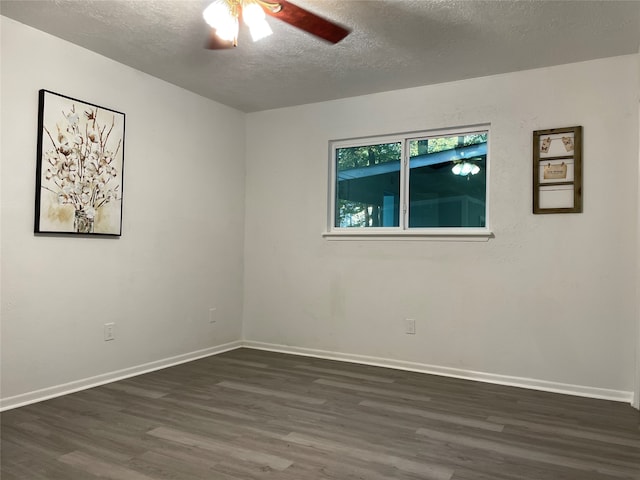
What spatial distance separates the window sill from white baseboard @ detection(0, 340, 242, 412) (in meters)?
1.52

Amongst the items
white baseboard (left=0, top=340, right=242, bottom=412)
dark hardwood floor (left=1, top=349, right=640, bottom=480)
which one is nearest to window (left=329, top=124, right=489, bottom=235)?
dark hardwood floor (left=1, top=349, right=640, bottom=480)

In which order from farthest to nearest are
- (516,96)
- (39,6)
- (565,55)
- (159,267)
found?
(159,267) → (516,96) → (565,55) → (39,6)

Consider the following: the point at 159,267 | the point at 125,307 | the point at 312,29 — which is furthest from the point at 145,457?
the point at 312,29

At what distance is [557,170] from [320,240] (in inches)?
79.2

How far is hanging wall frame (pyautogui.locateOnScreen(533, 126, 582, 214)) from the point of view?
3.38 meters

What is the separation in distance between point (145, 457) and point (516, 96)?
3.35 m

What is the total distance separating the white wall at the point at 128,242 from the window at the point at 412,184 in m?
1.11

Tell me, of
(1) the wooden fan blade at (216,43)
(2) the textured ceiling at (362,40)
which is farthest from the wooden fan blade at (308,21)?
(1) the wooden fan blade at (216,43)

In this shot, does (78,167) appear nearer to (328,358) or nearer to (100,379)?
(100,379)

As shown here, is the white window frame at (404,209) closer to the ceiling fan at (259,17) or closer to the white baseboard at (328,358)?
the white baseboard at (328,358)

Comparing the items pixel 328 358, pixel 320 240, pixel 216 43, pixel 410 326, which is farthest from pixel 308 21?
pixel 328 358

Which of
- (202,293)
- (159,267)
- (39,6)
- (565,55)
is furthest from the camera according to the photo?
(202,293)

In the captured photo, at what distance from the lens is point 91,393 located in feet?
10.5

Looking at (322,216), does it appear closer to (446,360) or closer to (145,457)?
(446,360)
